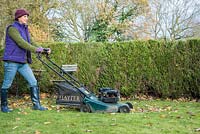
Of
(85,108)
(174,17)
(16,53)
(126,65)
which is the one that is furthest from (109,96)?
(174,17)

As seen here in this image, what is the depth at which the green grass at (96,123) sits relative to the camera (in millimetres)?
4500

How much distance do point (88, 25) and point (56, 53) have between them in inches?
435

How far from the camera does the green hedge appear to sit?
30.1ft

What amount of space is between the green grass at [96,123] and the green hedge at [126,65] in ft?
10.2

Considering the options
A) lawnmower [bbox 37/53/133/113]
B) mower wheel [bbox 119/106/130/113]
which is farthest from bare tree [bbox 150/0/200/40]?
mower wheel [bbox 119/106/130/113]

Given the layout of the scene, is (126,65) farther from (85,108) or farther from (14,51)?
(14,51)

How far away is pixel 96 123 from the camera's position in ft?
16.3

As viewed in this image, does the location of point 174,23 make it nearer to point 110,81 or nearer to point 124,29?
point 124,29

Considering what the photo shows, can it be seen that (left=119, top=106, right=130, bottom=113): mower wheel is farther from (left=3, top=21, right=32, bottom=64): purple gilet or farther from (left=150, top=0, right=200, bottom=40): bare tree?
(left=150, top=0, right=200, bottom=40): bare tree

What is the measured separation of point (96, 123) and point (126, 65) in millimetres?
4471

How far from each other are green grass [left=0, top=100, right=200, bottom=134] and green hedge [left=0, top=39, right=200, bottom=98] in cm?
312

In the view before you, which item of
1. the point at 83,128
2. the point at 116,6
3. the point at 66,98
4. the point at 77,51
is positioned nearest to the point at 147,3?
A: the point at 116,6

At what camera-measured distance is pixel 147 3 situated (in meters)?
22.0

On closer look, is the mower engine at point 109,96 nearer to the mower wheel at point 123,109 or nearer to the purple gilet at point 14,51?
the mower wheel at point 123,109
